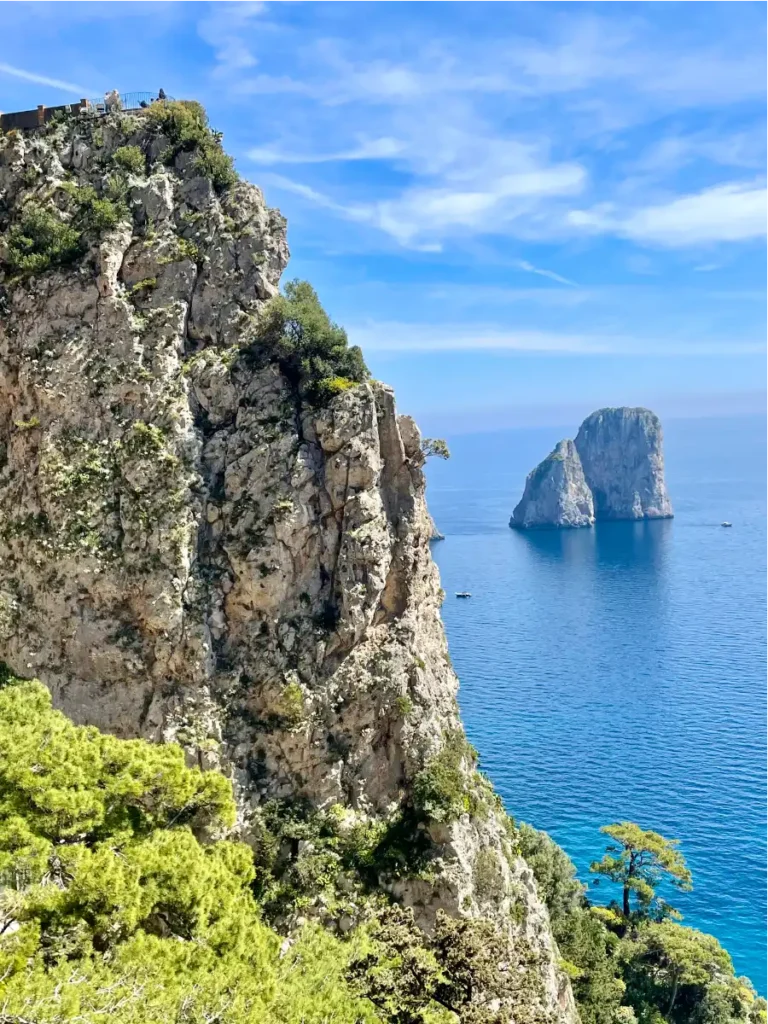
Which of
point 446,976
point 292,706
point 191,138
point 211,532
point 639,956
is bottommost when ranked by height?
point 639,956

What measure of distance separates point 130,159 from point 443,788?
31126mm

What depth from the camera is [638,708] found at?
7500cm

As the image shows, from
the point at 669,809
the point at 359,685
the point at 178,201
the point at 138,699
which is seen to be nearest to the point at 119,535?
the point at 138,699

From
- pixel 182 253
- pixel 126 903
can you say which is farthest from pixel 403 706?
pixel 182 253

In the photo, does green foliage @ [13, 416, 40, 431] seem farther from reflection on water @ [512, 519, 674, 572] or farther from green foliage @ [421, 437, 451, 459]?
reflection on water @ [512, 519, 674, 572]

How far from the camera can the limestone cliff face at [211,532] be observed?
30219 mm

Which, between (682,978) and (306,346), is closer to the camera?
(306,346)

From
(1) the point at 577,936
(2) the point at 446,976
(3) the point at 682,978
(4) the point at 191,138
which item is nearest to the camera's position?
(2) the point at 446,976

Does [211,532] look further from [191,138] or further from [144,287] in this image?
Result: [191,138]

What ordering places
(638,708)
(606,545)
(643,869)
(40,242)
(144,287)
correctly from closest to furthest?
(40,242) < (144,287) < (643,869) < (638,708) < (606,545)

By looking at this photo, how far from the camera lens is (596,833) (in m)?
56.1

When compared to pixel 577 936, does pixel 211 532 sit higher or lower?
higher

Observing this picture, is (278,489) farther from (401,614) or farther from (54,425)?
(54,425)

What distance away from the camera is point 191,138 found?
3556 cm
